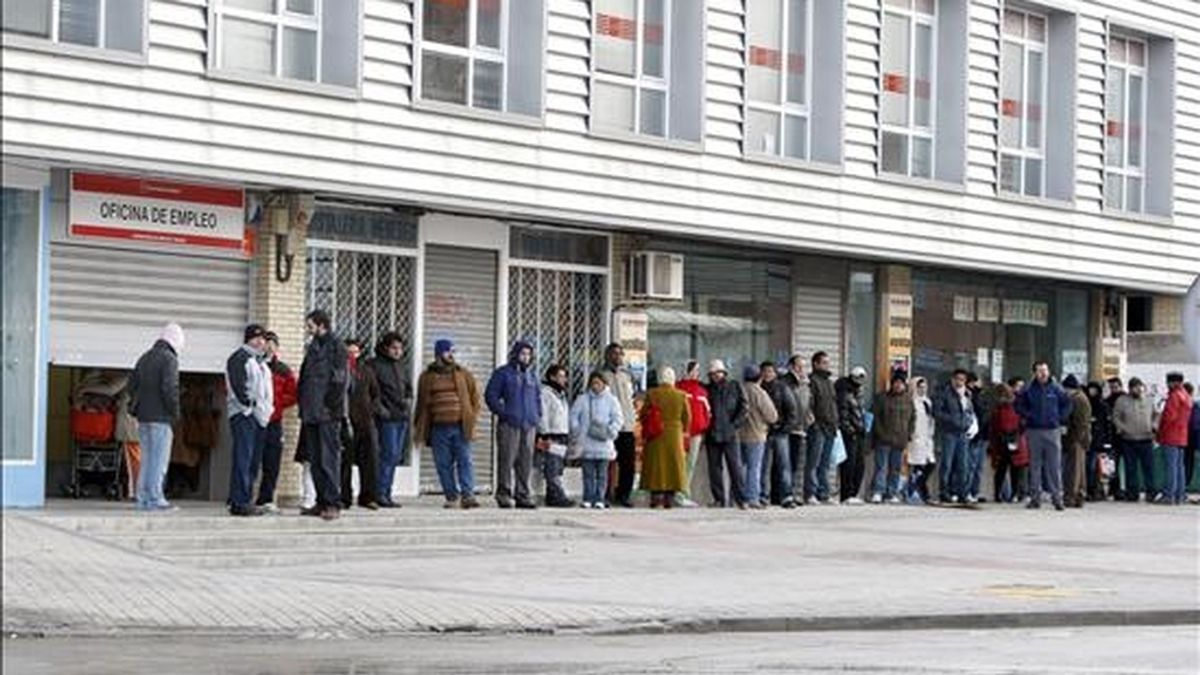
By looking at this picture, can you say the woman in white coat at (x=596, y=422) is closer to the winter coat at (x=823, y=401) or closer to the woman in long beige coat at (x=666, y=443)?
the woman in long beige coat at (x=666, y=443)

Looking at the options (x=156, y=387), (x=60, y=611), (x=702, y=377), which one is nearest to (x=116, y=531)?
(x=156, y=387)

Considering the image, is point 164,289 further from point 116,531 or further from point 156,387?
point 116,531

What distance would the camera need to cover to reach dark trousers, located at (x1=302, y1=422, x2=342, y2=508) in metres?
21.9

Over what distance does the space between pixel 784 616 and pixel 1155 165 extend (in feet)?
69.9

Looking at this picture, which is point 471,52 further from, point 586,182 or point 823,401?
point 823,401

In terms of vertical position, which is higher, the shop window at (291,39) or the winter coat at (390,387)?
the shop window at (291,39)

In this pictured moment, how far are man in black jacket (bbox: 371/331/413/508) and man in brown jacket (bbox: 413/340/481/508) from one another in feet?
1.07

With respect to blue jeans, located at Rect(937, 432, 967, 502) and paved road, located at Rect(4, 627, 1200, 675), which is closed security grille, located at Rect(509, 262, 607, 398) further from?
paved road, located at Rect(4, 627, 1200, 675)

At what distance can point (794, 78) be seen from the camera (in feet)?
98.6

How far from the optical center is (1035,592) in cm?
1877

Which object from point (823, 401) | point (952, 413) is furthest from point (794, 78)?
point (952, 413)

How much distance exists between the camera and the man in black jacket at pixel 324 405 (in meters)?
21.9

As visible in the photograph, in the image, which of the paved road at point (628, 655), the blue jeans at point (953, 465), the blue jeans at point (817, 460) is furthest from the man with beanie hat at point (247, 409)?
the blue jeans at point (953, 465)

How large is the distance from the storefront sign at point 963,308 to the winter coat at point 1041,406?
4340 mm
